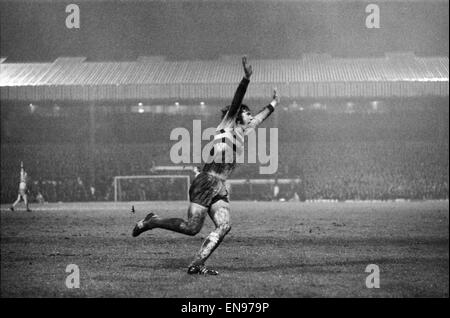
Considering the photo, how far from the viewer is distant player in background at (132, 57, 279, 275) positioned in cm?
1030

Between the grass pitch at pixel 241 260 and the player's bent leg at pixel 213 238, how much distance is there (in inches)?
10.1

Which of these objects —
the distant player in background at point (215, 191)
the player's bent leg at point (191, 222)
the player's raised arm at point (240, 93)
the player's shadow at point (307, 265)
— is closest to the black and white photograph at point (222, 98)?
the player's shadow at point (307, 265)

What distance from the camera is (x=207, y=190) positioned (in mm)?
10414

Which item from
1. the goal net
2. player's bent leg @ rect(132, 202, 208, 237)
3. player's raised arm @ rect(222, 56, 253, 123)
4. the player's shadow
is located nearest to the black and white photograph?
the goal net

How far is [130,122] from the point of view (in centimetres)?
4784

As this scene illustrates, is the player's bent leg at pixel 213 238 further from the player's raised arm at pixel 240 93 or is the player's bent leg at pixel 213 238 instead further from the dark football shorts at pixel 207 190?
the player's raised arm at pixel 240 93

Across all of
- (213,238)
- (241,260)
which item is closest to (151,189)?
(241,260)

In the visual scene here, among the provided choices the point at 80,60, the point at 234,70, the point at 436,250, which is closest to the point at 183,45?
the point at 234,70

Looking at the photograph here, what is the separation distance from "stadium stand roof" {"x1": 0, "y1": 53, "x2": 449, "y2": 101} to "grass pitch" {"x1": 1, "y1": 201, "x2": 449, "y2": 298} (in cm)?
2355

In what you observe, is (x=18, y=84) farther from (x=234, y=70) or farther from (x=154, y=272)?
(x=154, y=272)

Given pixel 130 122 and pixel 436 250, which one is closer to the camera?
pixel 436 250

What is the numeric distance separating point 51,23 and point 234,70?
39.2ft

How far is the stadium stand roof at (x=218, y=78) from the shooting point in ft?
145
